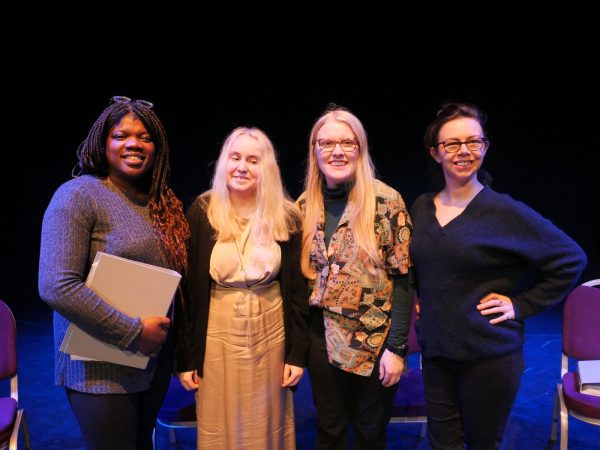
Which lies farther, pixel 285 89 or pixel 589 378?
pixel 285 89

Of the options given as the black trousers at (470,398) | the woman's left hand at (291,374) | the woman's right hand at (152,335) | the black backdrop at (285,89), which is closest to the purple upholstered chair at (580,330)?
the black trousers at (470,398)

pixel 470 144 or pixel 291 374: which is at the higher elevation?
pixel 470 144

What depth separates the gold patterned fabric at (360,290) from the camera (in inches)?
65.8

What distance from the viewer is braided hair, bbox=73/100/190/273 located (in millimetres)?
1441

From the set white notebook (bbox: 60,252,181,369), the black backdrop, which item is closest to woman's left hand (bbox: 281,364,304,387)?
white notebook (bbox: 60,252,181,369)

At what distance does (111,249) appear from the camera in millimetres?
1354

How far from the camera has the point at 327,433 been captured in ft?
5.92

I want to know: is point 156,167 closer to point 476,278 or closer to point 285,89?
point 476,278

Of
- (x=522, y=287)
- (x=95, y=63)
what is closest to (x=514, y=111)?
(x=522, y=287)

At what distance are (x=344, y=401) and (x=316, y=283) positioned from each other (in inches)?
19.4

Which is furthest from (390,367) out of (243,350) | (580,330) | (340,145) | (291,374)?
(580,330)

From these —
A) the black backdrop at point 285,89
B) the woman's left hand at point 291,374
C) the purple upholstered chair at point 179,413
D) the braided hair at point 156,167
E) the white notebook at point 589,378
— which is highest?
the black backdrop at point 285,89

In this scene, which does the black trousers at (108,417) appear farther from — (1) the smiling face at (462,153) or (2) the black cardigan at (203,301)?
(1) the smiling face at (462,153)

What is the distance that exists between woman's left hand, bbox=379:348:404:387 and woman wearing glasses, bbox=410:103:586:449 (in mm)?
110
